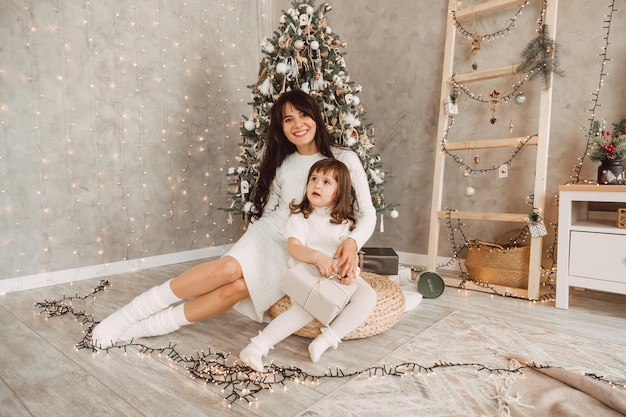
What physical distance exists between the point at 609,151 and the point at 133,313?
94.7 inches

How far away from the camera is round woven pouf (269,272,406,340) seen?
5.43ft

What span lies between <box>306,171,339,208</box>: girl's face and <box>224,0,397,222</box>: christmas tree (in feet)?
2.34

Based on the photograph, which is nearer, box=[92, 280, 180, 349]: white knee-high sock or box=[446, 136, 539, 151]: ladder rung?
box=[92, 280, 180, 349]: white knee-high sock

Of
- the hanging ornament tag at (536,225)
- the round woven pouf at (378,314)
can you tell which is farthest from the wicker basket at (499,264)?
the round woven pouf at (378,314)

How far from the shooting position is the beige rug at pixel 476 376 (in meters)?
1.16

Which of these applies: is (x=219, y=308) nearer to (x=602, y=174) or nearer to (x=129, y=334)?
(x=129, y=334)

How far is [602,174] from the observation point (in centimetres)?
202

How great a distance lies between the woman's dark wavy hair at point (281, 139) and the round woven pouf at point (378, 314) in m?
0.60

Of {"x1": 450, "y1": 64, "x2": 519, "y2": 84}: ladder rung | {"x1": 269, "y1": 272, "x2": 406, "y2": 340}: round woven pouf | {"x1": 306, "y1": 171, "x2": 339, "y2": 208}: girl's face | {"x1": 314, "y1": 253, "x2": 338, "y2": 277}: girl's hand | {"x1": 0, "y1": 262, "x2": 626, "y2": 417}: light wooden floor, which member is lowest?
{"x1": 0, "y1": 262, "x2": 626, "y2": 417}: light wooden floor

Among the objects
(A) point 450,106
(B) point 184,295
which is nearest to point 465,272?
(A) point 450,106

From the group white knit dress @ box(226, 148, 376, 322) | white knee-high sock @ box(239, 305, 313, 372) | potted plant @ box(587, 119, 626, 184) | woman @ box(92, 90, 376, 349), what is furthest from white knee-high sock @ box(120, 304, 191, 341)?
potted plant @ box(587, 119, 626, 184)

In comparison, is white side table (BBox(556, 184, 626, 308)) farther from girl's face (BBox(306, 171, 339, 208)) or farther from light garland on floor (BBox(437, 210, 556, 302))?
girl's face (BBox(306, 171, 339, 208))

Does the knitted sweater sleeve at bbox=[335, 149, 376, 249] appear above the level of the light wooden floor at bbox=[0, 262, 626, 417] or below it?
above

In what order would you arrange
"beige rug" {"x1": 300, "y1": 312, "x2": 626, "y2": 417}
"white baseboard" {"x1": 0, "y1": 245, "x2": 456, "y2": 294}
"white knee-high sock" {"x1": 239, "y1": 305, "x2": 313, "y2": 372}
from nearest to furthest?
1. "beige rug" {"x1": 300, "y1": 312, "x2": 626, "y2": 417}
2. "white knee-high sock" {"x1": 239, "y1": 305, "x2": 313, "y2": 372}
3. "white baseboard" {"x1": 0, "y1": 245, "x2": 456, "y2": 294}
